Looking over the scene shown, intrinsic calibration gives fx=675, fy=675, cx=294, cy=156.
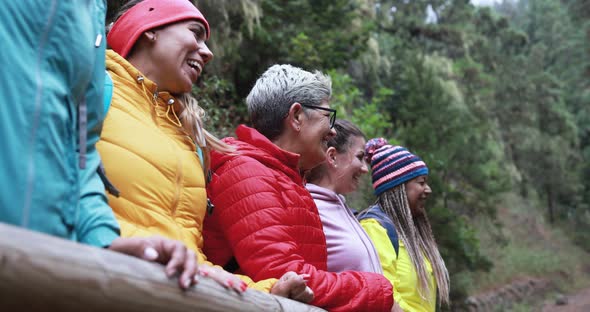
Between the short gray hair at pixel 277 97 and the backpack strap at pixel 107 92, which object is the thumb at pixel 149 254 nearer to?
the backpack strap at pixel 107 92

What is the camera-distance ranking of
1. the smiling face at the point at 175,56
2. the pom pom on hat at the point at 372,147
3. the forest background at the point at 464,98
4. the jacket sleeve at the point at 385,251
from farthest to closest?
the forest background at the point at 464,98 → the pom pom on hat at the point at 372,147 → the jacket sleeve at the point at 385,251 → the smiling face at the point at 175,56

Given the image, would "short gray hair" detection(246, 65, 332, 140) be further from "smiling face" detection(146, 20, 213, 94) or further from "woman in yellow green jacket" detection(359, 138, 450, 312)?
"woman in yellow green jacket" detection(359, 138, 450, 312)

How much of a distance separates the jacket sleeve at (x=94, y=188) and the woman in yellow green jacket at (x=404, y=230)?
222 cm

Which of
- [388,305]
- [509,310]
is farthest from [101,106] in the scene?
[509,310]

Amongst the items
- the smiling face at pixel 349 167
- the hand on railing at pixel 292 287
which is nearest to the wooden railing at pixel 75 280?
the hand on railing at pixel 292 287

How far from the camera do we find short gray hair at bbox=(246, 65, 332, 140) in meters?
3.21

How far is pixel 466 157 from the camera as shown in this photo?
11906 mm

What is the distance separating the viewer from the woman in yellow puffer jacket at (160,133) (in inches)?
84.3

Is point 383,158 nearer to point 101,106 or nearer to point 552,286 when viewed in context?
point 101,106

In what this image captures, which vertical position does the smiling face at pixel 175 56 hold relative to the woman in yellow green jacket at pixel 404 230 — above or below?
above

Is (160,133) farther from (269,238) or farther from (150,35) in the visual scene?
(269,238)

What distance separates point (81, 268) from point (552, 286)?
68.5 feet

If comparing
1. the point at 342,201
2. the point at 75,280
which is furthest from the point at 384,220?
the point at 75,280

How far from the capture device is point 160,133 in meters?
2.37
